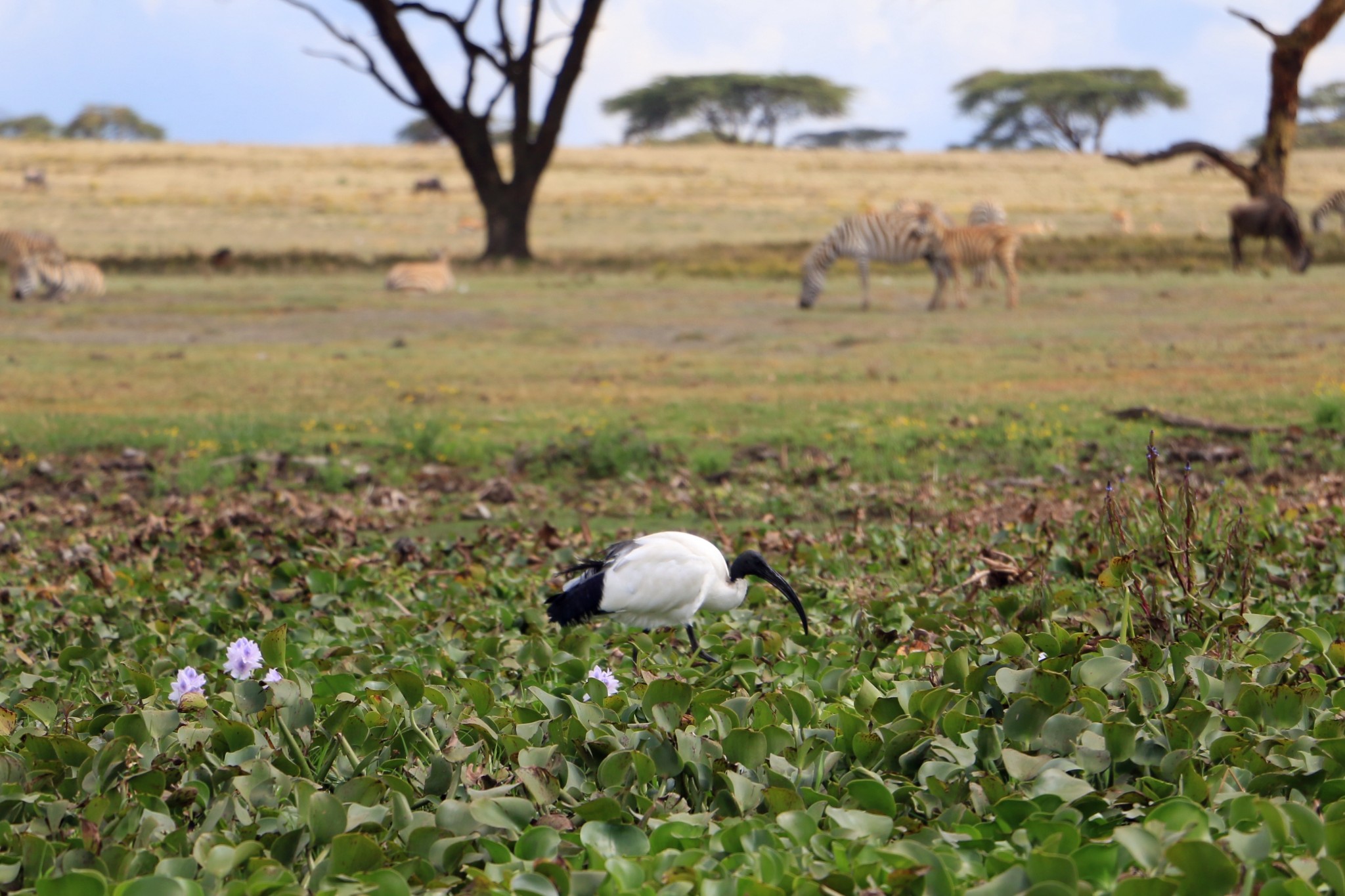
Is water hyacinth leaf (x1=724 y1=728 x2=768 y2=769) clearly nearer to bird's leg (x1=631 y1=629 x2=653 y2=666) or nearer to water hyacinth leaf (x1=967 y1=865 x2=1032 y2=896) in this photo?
water hyacinth leaf (x1=967 y1=865 x2=1032 y2=896)

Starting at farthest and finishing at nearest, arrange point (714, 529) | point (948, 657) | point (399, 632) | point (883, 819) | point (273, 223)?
point (273, 223)
point (714, 529)
point (399, 632)
point (948, 657)
point (883, 819)

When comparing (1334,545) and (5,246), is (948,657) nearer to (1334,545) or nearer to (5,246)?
(1334,545)

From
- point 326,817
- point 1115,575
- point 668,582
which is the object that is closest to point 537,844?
point 326,817

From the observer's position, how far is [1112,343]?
1527 cm

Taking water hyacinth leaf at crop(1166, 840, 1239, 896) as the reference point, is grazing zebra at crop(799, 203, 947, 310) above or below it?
above

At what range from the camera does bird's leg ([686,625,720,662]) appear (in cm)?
480

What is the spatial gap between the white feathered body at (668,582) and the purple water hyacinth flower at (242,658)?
1245 millimetres

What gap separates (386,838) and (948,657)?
5.55ft

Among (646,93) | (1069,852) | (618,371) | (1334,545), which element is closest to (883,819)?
(1069,852)

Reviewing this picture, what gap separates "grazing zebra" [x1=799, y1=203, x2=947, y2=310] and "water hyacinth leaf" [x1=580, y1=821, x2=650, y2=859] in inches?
674

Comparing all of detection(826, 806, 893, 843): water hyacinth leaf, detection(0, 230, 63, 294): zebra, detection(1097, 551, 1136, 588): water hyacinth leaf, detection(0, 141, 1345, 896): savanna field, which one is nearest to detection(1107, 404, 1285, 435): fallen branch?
detection(0, 141, 1345, 896): savanna field

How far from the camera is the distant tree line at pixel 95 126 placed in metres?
68.1

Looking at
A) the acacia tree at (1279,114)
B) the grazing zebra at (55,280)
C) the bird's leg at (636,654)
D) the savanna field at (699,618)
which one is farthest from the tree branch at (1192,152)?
the bird's leg at (636,654)

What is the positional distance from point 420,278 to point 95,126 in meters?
53.9
